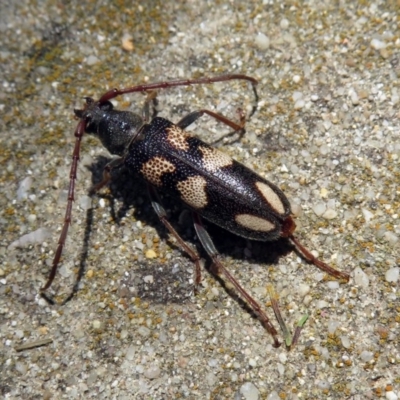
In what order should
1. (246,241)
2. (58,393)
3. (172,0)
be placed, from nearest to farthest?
(58,393), (246,241), (172,0)

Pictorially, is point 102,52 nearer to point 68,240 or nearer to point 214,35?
point 214,35

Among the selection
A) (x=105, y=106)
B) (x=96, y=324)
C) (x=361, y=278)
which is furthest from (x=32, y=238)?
(x=361, y=278)

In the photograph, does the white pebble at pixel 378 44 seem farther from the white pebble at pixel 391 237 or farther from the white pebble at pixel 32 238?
the white pebble at pixel 32 238

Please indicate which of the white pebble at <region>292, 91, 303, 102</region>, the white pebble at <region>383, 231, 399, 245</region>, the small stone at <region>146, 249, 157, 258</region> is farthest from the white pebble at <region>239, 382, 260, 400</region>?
the white pebble at <region>292, 91, 303, 102</region>

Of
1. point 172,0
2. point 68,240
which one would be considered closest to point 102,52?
point 172,0

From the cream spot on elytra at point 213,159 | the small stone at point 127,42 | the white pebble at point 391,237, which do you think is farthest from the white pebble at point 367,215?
the small stone at point 127,42

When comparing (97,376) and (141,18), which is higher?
(141,18)
